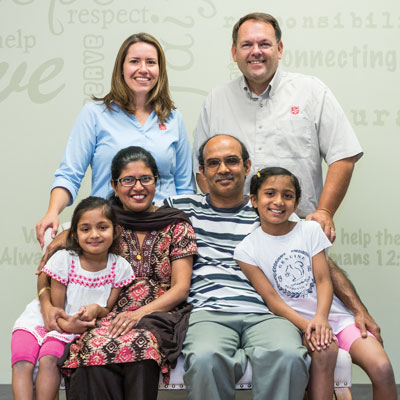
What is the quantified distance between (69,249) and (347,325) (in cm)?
110

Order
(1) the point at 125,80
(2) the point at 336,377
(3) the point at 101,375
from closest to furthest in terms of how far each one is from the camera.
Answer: (3) the point at 101,375
(2) the point at 336,377
(1) the point at 125,80

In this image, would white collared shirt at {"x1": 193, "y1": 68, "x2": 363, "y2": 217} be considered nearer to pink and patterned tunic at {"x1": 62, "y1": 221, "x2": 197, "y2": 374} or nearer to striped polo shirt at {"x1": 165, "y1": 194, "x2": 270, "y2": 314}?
striped polo shirt at {"x1": 165, "y1": 194, "x2": 270, "y2": 314}

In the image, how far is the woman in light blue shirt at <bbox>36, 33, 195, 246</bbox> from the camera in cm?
276

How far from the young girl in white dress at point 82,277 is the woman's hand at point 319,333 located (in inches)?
27.8

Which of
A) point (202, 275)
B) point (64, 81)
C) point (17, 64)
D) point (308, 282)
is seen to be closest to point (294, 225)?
point (308, 282)

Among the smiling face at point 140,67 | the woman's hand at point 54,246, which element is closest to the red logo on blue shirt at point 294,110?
the smiling face at point 140,67

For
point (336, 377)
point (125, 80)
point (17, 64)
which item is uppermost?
point (17, 64)

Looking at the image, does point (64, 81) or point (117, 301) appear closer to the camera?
point (117, 301)

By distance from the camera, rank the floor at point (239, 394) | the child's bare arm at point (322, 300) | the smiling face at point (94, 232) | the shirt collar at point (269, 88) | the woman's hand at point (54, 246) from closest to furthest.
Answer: the child's bare arm at point (322, 300)
the smiling face at point (94, 232)
the woman's hand at point (54, 246)
the shirt collar at point (269, 88)
the floor at point (239, 394)

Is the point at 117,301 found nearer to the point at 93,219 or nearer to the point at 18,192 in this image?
the point at 93,219

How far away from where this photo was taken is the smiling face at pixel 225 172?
2.46 m

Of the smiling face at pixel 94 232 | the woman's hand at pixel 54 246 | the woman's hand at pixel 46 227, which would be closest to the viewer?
the smiling face at pixel 94 232

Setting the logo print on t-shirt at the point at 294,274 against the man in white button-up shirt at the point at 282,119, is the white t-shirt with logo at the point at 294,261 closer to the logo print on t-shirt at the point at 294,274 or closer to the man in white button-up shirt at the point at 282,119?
the logo print on t-shirt at the point at 294,274

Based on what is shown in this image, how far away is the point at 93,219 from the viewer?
2.32 metres
